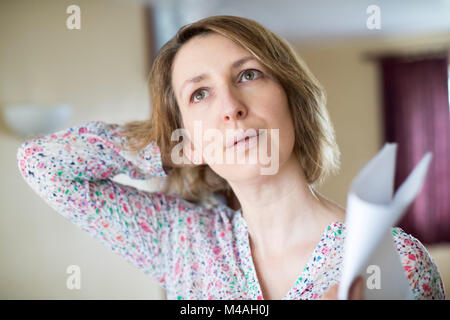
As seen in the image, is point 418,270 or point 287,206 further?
point 287,206

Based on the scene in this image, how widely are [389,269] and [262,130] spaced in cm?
28

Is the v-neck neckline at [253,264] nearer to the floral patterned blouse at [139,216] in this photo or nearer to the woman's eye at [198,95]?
the floral patterned blouse at [139,216]

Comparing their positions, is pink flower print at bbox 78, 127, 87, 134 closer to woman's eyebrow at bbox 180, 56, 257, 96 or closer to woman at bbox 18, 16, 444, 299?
woman at bbox 18, 16, 444, 299

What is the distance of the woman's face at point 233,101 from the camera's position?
67 cm

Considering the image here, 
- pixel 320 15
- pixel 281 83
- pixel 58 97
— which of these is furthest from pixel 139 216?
pixel 320 15

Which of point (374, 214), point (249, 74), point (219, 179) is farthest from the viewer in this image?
point (219, 179)

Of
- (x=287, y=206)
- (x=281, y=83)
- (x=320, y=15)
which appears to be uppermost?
(x=320, y=15)

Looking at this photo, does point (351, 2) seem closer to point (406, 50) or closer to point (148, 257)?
point (406, 50)

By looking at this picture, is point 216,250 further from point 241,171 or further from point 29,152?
point 29,152

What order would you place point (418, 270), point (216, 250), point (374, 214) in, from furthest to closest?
point (216, 250), point (418, 270), point (374, 214)

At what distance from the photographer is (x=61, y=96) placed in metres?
1.55

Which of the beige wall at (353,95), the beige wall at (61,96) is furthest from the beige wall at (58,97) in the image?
the beige wall at (353,95)

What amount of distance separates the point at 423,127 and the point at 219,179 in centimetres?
345

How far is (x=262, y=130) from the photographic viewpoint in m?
0.67
